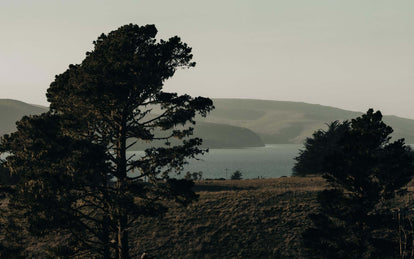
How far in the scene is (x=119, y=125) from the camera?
66.3ft

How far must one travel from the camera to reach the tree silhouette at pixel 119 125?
18.9 m

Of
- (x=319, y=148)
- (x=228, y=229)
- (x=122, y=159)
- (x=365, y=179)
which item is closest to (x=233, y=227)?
(x=228, y=229)

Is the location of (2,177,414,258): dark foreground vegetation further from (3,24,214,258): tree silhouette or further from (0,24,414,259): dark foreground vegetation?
(3,24,214,258): tree silhouette

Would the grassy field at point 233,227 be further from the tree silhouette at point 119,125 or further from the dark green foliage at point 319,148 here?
the dark green foliage at point 319,148

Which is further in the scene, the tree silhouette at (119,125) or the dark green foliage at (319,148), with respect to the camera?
the dark green foliage at (319,148)

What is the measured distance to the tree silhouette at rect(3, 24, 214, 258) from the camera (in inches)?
746

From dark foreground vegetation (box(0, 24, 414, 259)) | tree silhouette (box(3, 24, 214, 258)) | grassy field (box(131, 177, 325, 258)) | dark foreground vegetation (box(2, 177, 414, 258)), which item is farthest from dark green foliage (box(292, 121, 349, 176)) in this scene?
tree silhouette (box(3, 24, 214, 258))

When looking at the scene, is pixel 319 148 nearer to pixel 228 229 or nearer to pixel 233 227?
pixel 233 227

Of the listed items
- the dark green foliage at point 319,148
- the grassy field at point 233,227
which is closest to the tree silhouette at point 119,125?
the grassy field at point 233,227

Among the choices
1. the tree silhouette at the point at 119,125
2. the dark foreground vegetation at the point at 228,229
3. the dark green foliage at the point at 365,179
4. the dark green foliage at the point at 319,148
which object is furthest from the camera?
the dark green foliage at the point at 319,148

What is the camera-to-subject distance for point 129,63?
741 inches

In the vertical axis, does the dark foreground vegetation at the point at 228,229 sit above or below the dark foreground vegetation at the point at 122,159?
below

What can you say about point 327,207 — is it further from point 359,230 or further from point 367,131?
point 367,131

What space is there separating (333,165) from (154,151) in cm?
1008
